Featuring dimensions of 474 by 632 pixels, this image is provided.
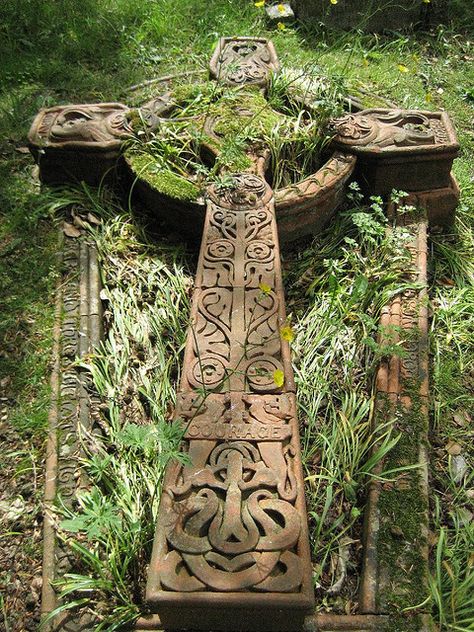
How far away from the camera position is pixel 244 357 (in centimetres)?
256

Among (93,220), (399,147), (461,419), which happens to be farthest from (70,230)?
(461,419)

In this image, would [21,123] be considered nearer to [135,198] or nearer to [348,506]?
[135,198]

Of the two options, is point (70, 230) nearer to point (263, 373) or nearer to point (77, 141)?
point (77, 141)

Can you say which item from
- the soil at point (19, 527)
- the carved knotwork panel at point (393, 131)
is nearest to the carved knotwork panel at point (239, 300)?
the carved knotwork panel at point (393, 131)

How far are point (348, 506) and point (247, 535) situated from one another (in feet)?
2.23

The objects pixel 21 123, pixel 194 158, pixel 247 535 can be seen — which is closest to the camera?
pixel 247 535

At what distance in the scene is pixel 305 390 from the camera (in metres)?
2.91

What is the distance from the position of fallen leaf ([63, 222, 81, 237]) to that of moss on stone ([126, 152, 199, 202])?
19.1 inches

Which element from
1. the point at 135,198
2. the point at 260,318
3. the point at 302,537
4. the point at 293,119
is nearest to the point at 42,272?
the point at 135,198

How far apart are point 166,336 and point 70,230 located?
0.93 metres

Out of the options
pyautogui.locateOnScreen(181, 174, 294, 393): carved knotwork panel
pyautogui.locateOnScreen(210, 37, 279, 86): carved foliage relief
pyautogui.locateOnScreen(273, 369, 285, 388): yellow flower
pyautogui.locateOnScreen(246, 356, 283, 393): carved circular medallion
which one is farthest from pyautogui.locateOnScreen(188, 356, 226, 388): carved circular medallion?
pyautogui.locateOnScreen(210, 37, 279, 86): carved foliage relief

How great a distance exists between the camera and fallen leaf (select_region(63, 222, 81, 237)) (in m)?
3.51

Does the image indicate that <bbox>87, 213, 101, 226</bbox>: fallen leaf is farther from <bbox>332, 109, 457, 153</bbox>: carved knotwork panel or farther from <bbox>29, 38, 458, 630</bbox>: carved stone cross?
<bbox>332, 109, 457, 153</bbox>: carved knotwork panel

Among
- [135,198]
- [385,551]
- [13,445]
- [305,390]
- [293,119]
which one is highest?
[293,119]
